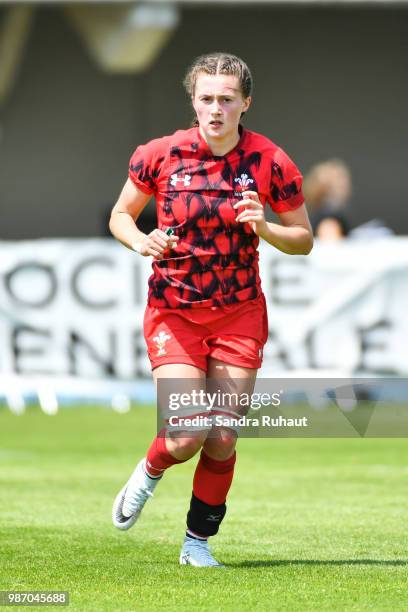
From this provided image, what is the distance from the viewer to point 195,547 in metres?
6.18

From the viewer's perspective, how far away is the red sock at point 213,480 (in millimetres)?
6188

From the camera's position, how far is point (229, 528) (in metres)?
7.38

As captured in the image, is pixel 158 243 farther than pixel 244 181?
No

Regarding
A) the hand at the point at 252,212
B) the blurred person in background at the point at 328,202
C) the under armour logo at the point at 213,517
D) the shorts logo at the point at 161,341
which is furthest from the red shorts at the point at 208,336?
the blurred person in background at the point at 328,202

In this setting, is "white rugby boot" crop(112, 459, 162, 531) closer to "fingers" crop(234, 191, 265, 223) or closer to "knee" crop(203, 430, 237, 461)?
"knee" crop(203, 430, 237, 461)

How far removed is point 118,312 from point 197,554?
7333 millimetres

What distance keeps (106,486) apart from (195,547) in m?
2.93

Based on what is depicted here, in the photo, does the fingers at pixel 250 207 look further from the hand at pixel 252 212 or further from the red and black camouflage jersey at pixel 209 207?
the red and black camouflage jersey at pixel 209 207

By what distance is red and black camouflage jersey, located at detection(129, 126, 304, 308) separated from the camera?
603cm

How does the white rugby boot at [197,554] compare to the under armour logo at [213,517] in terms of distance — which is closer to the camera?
the white rugby boot at [197,554]

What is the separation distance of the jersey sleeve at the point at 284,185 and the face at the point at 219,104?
0.24 meters

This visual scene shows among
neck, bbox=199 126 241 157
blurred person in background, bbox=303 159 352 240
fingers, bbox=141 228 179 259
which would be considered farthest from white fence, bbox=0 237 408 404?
fingers, bbox=141 228 179 259

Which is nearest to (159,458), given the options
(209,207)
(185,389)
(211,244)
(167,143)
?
(185,389)

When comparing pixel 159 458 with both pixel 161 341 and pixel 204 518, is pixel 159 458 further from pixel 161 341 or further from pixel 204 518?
pixel 161 341
